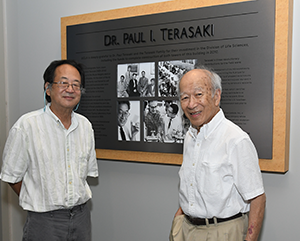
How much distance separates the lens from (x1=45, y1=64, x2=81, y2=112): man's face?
206cm

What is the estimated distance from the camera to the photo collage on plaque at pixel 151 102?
95.3 inches

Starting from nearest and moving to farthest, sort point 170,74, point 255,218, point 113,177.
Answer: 1. point 255,218
2. point 170,74
3. point 113,177

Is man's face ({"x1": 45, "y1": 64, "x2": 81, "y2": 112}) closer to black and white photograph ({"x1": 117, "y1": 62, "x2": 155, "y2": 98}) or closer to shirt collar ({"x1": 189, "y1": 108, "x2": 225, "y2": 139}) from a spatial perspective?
black and white photograph ({"x1": 117, "y1": 62, "x2": 155, "y2": 98})

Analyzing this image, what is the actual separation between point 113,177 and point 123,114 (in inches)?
25.6

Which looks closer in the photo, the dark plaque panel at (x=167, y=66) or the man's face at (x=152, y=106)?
the dark plaque panel at (x=167, y=66)

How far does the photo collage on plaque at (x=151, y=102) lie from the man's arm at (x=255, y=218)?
951 mm

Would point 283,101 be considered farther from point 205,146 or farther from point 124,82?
point 124,82

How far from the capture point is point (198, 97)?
5.57 ft

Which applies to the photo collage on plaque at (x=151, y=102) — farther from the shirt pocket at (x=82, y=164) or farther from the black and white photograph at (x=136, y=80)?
the shirt pocket at (x=82, y=164)

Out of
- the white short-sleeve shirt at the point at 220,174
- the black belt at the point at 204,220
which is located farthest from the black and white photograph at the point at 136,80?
the black belt at the point at 204,220

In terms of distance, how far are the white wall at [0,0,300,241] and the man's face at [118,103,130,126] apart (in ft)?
1.33

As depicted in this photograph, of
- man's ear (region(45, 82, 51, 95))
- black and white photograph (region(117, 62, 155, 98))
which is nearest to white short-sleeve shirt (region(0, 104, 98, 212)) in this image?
man's ear (region(45, 82, 51, 95))

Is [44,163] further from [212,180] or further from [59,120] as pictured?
[212,180]

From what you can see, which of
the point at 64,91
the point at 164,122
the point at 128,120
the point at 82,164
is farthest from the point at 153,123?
the point at 64,91
